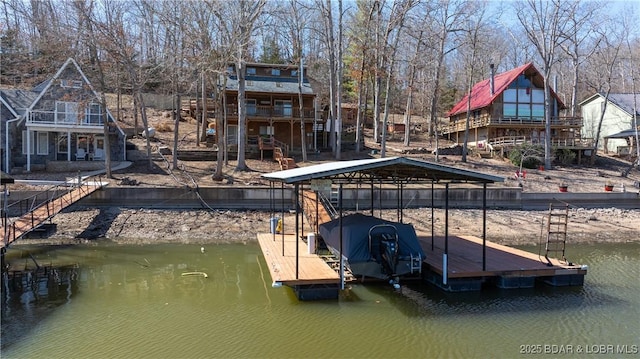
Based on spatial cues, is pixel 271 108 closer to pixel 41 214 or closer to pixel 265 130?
pixel 265 130

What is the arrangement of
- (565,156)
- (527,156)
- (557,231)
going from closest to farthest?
(557,231) < (527,156) < (565,156)

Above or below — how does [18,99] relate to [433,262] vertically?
above

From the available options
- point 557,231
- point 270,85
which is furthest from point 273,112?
point 557,231

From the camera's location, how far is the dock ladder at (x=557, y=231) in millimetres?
15640

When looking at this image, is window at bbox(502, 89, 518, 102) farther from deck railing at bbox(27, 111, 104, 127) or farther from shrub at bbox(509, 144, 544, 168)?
deck railing at bbox(27, 111, 104, 127)

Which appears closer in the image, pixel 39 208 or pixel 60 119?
pixel 39 208

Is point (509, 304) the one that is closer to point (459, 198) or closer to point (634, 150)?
point (459, 198)

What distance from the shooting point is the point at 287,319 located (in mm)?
11492

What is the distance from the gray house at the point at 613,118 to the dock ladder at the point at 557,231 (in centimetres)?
2546

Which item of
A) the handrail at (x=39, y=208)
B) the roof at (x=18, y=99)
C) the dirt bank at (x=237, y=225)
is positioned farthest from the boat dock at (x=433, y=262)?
the roof at (x=18, y=99)

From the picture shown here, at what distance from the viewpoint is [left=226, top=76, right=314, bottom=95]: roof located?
125 feet

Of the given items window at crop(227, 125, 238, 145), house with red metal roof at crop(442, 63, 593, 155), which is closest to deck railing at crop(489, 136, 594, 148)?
house with red metal roof at crop(442, 63, 593, 155)

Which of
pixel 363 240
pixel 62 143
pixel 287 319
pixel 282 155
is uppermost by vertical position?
pixel 62 143

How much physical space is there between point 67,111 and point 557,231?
98.1 ft
